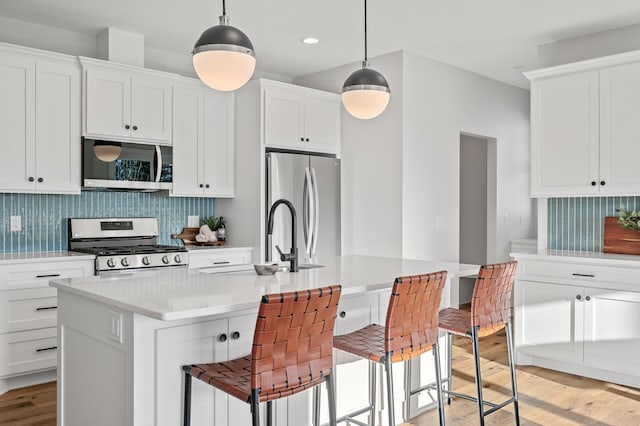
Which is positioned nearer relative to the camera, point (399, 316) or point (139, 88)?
point (399, 316)

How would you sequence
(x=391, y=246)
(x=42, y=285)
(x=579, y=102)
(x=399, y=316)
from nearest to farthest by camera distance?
1. (x=399, y=316)
2. (x=42, y=285)
3. (x=579, y=102)
4. (x=391, y=246)

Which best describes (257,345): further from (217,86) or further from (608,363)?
(608,363)

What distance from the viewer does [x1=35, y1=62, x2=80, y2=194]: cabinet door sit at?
3947 mm

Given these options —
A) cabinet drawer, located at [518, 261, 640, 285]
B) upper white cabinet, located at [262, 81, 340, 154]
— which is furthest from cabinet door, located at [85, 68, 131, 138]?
cabinet drawer, located at [518, 261, 640, 285]

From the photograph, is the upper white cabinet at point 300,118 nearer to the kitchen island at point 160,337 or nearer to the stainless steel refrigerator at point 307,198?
the stainless steel refrigerator at point 307,198

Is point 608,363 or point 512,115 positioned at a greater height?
point 512,115

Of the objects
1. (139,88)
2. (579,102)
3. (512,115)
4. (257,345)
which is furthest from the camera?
(512,115)

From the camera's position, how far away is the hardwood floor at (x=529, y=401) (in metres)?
3.17

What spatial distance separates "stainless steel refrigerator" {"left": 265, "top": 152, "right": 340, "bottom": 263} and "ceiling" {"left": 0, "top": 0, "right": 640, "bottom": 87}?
1.02 m

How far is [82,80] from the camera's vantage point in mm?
4121

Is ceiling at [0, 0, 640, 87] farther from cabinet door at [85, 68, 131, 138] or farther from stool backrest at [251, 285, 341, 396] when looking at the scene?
stool backrest at [251, 285, 341, 396]

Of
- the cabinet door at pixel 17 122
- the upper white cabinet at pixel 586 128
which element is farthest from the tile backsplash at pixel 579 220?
the cabinet door at pixel 17 122

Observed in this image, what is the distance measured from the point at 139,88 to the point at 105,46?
411 mm

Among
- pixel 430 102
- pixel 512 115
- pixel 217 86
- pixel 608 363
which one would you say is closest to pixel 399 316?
pixel 217 86
